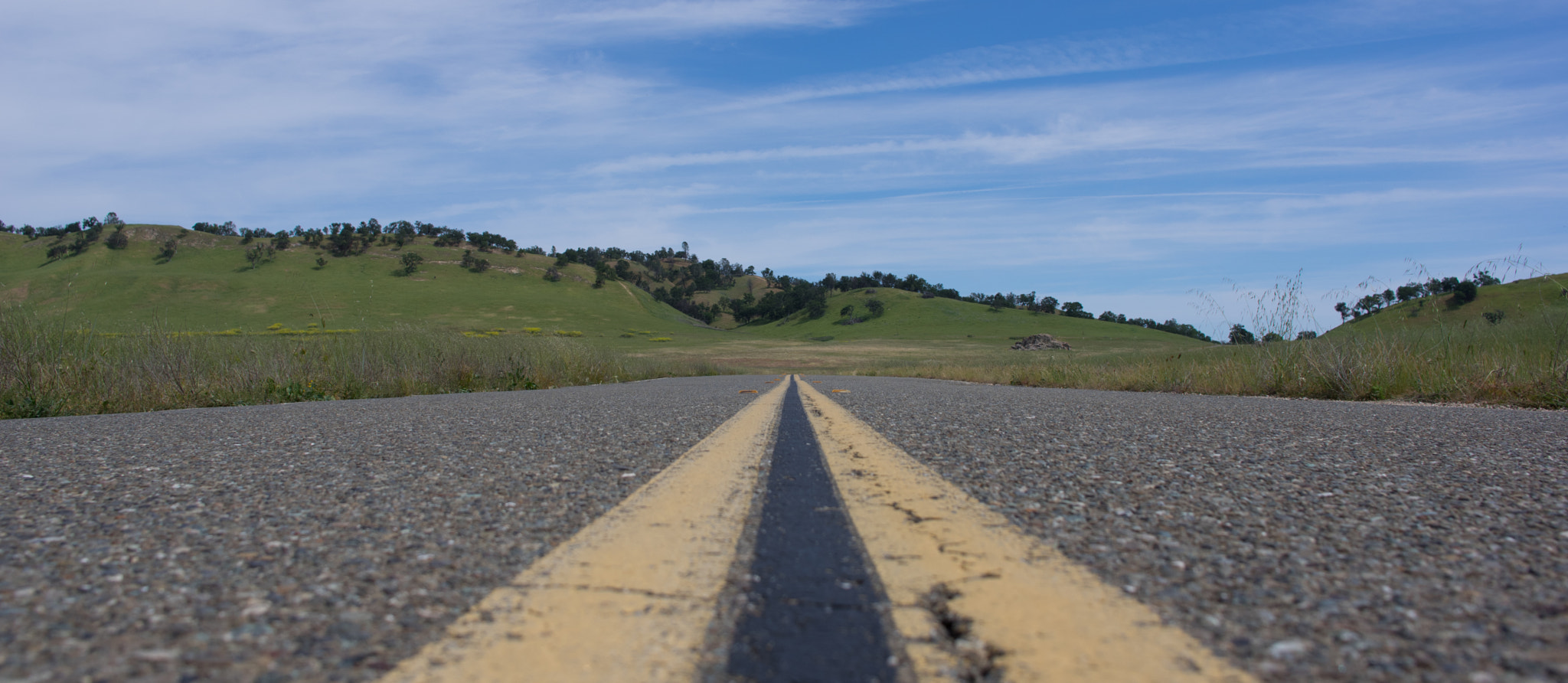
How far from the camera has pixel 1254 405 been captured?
7.11m

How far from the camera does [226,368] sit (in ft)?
30.2

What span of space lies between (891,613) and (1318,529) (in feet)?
4.92

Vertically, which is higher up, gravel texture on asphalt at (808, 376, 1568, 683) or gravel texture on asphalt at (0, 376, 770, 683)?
gravel texture on asphalt at (808, 376, 1568, 683)

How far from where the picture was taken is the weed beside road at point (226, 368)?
7.50m

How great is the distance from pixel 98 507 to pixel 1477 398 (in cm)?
1038

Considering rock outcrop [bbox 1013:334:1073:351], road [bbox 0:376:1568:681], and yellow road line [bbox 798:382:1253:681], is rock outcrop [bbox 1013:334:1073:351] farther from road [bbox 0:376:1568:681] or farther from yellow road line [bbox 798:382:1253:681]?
yellow road line [bbox 798:382:1253:681]

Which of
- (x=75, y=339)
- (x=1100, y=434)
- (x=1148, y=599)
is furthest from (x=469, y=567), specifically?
(x=75, y=339)

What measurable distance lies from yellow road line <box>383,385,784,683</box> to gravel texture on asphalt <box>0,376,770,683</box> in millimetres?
82

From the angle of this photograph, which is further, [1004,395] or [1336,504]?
[1004,395]

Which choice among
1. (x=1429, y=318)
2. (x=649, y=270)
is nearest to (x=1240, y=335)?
(x=1429, y=318)

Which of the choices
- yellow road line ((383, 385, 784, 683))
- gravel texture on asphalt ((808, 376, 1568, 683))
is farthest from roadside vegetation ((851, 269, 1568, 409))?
yellow road line ((383, 385, 784, 683))

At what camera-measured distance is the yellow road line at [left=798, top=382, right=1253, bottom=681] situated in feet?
4.04

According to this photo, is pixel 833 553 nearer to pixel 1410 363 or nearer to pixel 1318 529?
pixel 1318 529

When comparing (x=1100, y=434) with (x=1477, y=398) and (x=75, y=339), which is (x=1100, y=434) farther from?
(x=75, y=339)
